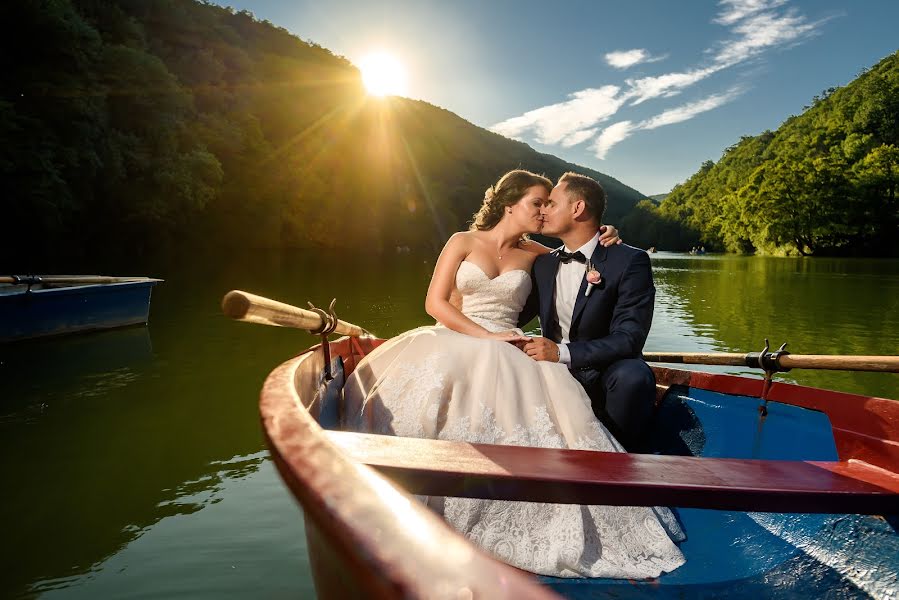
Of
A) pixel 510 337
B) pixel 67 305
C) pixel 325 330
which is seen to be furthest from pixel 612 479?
pixel 67 305

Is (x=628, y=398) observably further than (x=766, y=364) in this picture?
No

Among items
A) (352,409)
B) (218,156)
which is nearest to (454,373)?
(352,409)

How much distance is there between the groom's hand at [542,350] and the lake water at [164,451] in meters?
1.77

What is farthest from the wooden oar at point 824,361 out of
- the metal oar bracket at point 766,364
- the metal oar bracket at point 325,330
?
the metal oar bracket at point 325,330

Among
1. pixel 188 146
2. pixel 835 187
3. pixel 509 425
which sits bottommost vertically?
pixel 509 425

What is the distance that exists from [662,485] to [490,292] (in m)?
2.41

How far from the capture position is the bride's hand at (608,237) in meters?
3.31

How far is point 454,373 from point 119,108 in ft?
103

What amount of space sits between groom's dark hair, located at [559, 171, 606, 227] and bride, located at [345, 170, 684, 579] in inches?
7.6

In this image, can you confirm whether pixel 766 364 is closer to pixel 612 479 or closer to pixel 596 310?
pixel 596 310

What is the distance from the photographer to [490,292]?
3662 millimetres

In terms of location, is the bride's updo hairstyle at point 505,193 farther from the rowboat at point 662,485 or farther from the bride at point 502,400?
the rowboat at point 662,485

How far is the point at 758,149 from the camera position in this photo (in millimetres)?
97312

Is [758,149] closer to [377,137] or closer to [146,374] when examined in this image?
[377,137]
